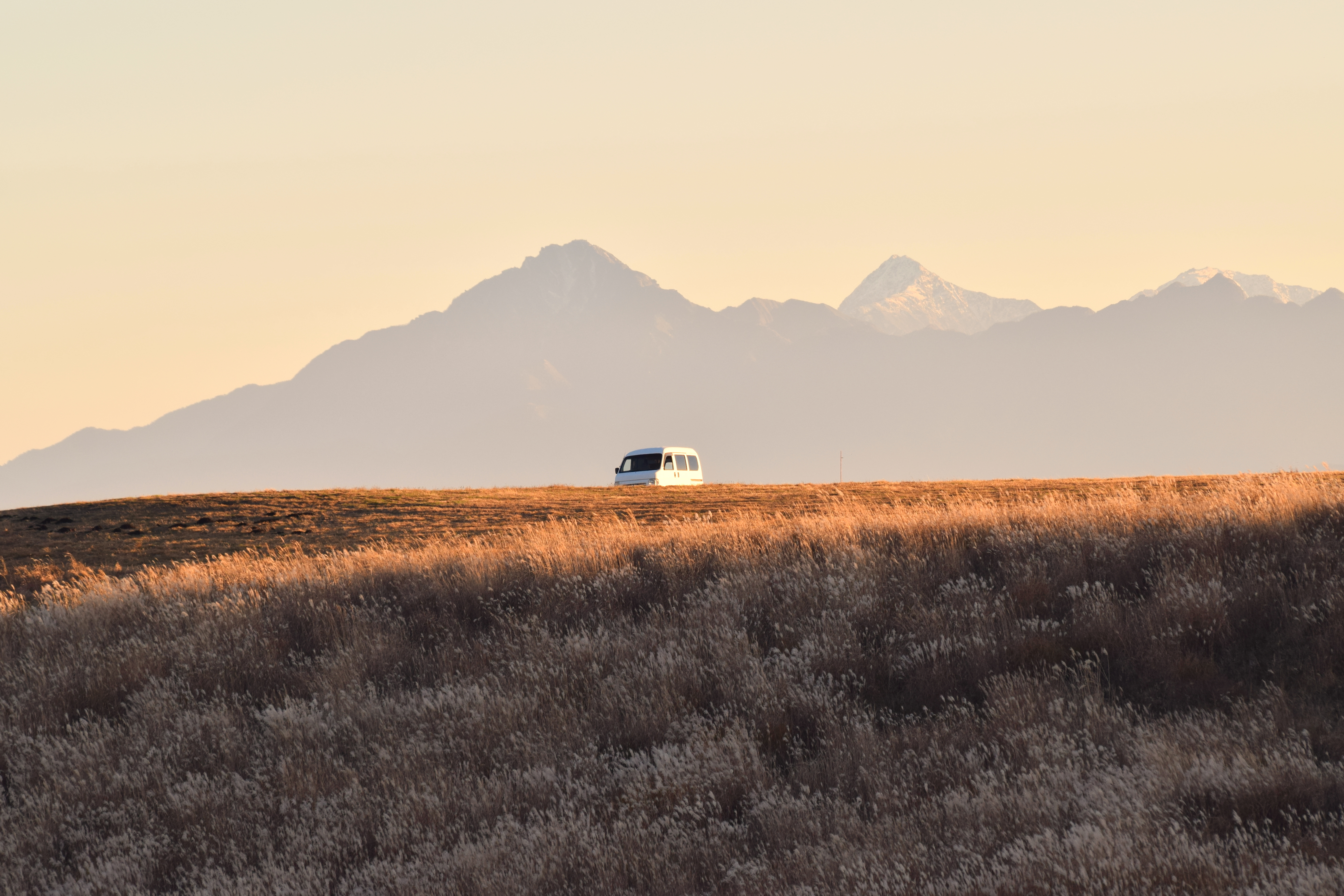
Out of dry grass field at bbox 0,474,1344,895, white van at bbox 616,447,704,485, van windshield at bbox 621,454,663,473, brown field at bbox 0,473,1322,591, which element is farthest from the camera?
van windshield at bbox 621,454,663,473

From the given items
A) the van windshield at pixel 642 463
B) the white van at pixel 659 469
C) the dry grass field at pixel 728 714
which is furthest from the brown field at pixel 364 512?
the dry grass field at pixel 728 714

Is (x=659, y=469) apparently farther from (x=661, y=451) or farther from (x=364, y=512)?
(x=364, y=512)

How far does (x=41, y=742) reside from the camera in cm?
837

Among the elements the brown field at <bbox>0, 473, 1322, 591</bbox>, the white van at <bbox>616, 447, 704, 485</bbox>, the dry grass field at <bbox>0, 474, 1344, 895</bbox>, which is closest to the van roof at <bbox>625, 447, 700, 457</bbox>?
the white van at <bbox>616, 447, 704, 485</bbox>

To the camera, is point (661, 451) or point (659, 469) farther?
point (661, 451)

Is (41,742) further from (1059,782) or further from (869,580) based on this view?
(1059,782)

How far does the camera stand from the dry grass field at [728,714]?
5.40 m

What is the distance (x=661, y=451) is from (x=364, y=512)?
11.9 metres

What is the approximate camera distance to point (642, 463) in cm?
3145

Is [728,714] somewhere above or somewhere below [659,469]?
below

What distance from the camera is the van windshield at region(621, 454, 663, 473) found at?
30.9m

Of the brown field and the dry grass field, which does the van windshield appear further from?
the dry grass field

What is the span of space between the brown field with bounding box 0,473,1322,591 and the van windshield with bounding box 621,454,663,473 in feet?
12.5

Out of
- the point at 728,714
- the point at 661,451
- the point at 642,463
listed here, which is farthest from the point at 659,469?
the point at 728,714
